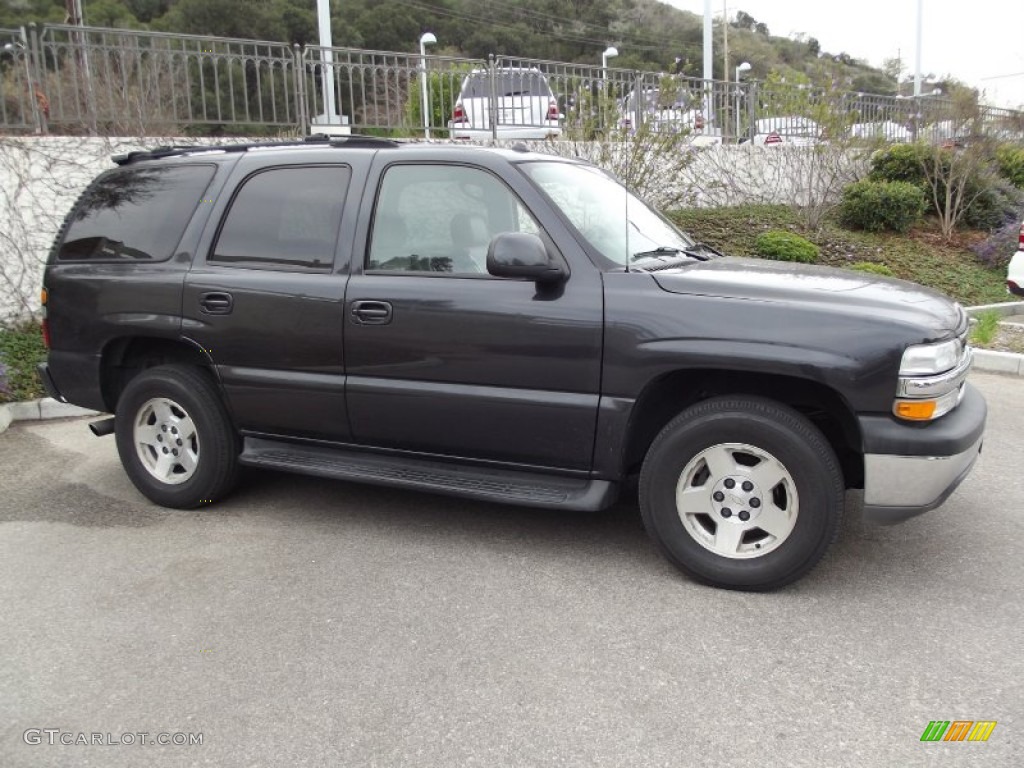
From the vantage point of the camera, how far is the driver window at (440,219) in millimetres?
4047

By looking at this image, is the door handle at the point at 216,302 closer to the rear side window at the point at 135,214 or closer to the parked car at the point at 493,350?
the parked car at the point at 493,350

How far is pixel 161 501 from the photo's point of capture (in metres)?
4.85

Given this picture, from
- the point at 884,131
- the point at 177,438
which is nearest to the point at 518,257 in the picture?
the point at 177,438

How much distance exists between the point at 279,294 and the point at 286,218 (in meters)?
0.44

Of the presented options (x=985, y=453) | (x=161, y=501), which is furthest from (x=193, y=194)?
(x=985, y=453)

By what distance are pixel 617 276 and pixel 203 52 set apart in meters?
8.10

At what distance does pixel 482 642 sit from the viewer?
3.28 metres

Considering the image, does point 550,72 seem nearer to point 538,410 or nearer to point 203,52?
point 203,52

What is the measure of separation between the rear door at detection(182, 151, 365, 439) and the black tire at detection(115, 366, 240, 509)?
0.18 metres

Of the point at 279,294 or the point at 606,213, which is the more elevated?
the point at 606,213

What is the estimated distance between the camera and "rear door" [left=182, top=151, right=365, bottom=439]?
425 centimetres

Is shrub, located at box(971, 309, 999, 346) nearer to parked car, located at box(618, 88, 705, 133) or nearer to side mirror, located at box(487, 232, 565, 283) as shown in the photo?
parked car, located at box(618, 88, 705, 133)

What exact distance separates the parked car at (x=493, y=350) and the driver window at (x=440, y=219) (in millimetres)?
11

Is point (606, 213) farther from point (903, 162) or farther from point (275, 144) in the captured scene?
point (903, 162)
